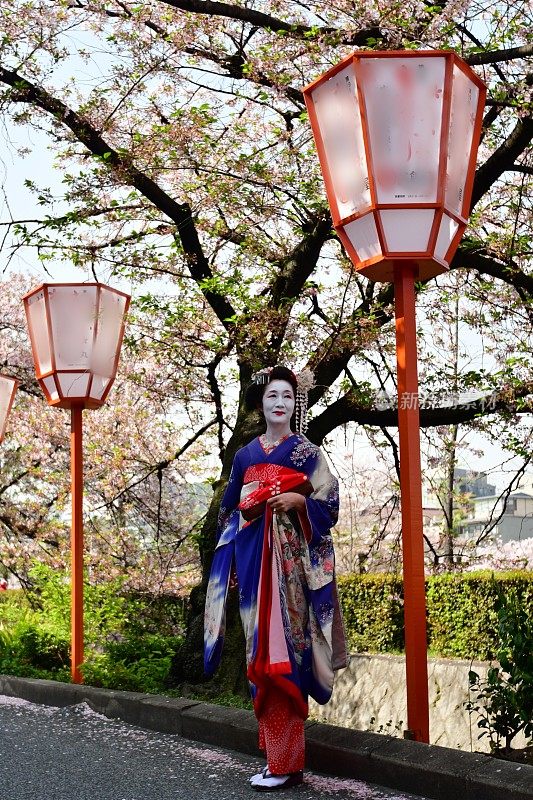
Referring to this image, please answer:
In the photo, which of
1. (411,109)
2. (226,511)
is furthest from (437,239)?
(226,511)

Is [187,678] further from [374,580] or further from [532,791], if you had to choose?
[374,580]

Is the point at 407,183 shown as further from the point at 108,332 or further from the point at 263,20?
the point at 108,332

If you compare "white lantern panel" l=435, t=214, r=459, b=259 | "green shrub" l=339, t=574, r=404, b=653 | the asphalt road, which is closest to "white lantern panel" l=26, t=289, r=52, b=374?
the asphalt road

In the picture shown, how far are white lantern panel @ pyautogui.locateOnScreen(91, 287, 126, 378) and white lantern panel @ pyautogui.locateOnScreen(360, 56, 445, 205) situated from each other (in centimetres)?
362

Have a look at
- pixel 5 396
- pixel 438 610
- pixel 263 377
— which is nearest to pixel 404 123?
pixel 263 377

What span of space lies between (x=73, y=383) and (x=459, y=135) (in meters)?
4.10

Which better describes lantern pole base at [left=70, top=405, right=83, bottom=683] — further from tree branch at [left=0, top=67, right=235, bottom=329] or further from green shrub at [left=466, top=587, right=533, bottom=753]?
green shrub at [left=466, top=587, right=533, bottom=753]

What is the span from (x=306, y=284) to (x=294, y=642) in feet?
14.4

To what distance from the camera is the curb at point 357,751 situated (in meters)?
3.87

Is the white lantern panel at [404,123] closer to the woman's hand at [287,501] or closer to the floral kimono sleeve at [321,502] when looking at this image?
the floral kimono sleeve at [321,502]

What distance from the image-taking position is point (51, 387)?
7.85 m

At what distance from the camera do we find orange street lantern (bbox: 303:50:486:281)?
4.51m

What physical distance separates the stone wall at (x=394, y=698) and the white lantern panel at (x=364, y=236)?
23.2ft

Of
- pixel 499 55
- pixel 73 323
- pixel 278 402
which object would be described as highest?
pixel 499 55
